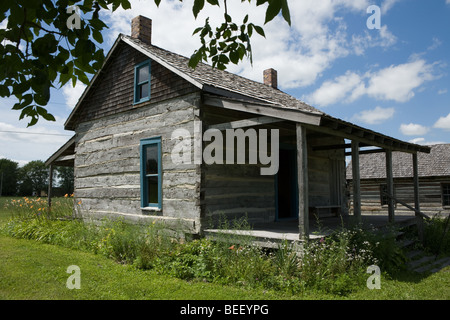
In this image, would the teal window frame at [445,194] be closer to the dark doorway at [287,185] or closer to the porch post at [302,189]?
the dark doorway at [287,185]

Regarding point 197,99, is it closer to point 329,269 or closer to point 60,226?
point 329,269

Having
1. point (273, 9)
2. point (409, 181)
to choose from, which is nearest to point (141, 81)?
point (273, 9)

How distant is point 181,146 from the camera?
8.93 meters

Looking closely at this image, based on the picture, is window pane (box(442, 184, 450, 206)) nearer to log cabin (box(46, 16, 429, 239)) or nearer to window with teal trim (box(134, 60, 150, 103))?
log cabin (box(46, 16, 429, 239))

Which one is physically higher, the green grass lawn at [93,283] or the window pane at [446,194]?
the window pane at [446,194]

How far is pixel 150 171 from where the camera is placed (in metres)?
9.88

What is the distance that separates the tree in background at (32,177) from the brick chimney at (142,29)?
217 feet

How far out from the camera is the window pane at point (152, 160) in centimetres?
977

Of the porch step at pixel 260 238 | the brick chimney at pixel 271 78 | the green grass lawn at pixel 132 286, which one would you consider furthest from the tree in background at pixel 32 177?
the porch step at pixel 260 238

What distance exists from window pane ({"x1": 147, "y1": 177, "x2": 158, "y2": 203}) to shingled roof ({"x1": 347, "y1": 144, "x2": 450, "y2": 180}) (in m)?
16.5

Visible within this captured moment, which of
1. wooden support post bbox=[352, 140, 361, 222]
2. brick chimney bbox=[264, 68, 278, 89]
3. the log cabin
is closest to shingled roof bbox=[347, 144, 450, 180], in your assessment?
the log cabin

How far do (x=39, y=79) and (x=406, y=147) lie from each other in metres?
10.8

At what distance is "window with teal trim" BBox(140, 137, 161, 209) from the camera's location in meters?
9.67
